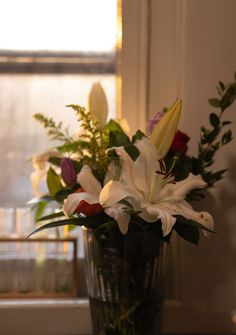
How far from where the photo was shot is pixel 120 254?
2.62 feet

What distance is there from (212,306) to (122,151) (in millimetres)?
463

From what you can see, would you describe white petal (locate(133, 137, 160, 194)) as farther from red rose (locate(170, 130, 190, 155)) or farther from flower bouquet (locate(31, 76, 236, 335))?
red rose (locate(170, 130, 190, 155))

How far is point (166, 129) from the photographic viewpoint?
0.77 m

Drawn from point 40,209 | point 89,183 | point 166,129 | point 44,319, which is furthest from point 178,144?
point 44,319

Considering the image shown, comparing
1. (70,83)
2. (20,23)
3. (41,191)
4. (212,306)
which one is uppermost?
(20,23)

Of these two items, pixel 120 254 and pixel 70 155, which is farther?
pixel 70 155

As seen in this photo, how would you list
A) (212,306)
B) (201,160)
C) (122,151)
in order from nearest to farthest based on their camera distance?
(122,151), (201,160), (212,306)

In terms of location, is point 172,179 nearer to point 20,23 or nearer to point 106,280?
point 106,280

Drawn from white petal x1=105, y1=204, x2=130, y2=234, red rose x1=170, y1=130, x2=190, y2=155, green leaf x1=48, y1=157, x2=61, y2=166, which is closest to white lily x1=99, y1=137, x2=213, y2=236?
white petal x1=105, y1=204, x2=130, y2=234

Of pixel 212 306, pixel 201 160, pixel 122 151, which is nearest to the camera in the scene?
pixel 122 151

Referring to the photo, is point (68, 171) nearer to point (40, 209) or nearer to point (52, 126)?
point (52, 126)

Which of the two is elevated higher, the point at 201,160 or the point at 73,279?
the point at 201,160

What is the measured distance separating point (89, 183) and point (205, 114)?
343 millimetres

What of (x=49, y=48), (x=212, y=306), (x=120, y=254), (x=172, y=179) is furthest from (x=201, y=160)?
(x=49, y=48)
